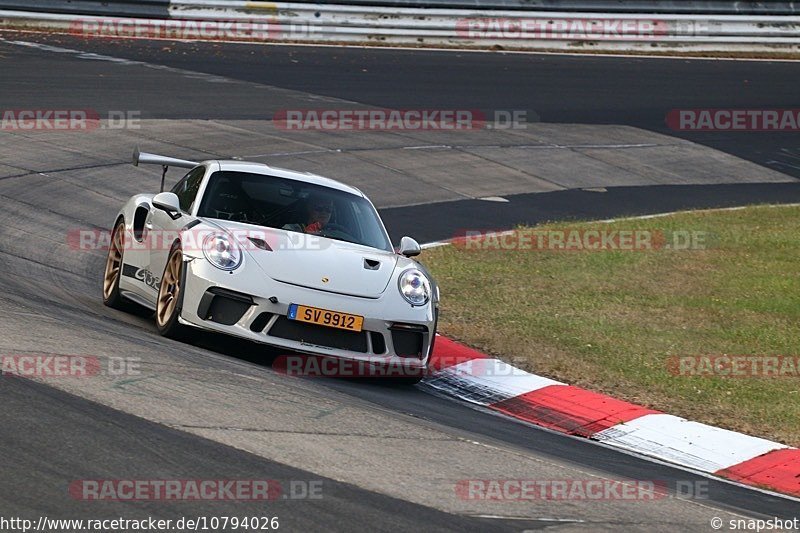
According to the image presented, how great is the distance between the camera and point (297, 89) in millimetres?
21078

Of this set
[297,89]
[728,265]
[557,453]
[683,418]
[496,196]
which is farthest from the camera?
[297,89]

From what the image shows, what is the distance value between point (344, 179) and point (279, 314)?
27.6ft

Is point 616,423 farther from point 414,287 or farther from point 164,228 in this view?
point 164,228

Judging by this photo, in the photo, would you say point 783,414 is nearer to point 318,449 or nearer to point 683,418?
point 683,418

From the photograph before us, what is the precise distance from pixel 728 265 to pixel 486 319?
3.94 meters

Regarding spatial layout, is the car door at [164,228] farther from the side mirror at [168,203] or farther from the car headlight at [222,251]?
the car headlight at [222,251]

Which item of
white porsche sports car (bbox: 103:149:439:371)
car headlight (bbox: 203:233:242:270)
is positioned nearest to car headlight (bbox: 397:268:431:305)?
white porsche sports car (bbox: 103:149:439:371)

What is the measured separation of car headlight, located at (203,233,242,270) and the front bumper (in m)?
0.05

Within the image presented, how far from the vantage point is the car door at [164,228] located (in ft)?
29.6

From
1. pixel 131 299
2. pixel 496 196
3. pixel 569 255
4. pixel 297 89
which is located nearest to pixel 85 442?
pixel 131 299

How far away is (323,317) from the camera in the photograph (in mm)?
8117

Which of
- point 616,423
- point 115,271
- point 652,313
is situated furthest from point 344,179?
point 616,423

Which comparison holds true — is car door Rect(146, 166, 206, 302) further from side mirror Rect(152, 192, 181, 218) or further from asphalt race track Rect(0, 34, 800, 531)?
asphalt race track Rect(0, 34, 800, 531)

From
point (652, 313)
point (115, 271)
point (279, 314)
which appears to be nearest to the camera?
point (279, 314)
